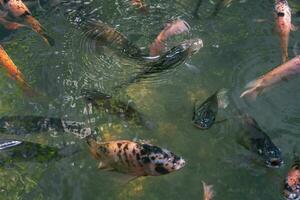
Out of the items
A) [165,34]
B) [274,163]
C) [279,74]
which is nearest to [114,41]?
[165,34]

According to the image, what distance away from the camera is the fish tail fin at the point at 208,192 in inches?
163

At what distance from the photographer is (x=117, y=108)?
185 inches

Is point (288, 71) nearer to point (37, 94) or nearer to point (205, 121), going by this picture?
point (205, 121)

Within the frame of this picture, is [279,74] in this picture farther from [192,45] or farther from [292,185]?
[292,185]

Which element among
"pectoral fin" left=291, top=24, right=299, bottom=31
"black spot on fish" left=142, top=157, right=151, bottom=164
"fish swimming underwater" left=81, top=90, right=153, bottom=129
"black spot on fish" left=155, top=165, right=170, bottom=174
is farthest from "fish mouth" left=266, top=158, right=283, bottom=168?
"pectoral fin" left=291, top=24, right=299, bottom=31

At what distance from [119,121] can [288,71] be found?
168 cm

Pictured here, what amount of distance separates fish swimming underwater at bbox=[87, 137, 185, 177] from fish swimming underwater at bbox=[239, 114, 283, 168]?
2.46 ft

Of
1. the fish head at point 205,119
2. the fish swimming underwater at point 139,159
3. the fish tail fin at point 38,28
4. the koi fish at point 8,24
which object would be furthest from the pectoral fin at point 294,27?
the koi fish at point 8,24

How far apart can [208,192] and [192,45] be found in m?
1.70

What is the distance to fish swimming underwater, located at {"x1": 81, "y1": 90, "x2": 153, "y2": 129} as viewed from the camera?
468 centimetres

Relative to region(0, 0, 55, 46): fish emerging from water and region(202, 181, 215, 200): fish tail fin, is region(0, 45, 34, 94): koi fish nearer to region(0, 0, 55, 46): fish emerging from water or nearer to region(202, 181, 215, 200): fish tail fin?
region(0, 0, 55, 46): fish emerging from water

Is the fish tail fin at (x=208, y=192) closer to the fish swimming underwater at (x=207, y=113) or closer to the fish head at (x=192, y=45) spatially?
the fish swimming underwater at (x=207, y=113)

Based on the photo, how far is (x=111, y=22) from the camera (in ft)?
18.7

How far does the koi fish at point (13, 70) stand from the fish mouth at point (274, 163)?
95.7 inches
